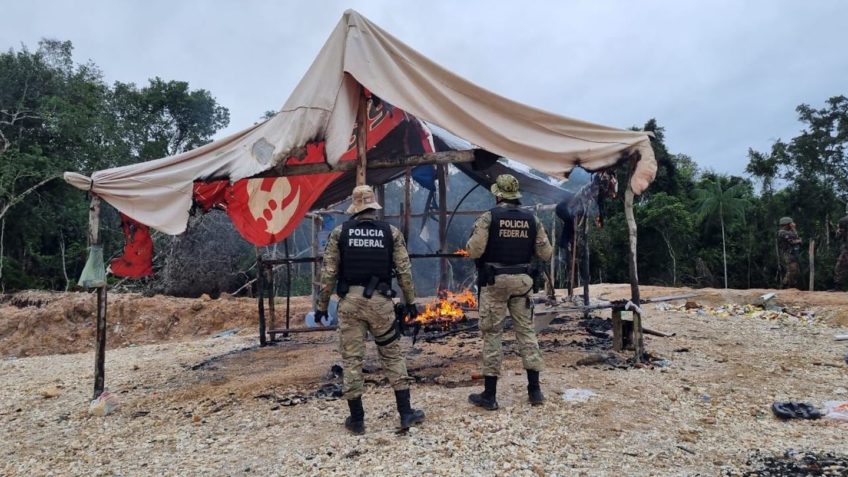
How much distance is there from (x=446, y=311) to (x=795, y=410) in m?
4.78

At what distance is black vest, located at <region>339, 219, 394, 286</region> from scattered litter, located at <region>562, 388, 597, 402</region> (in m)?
1.91

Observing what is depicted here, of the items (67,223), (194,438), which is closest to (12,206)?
(67,223)

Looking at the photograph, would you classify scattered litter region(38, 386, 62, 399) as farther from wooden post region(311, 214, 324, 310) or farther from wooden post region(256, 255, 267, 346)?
wooden post region(311, 214, 324, 310)

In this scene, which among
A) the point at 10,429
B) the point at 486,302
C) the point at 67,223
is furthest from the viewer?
the point at 67,223

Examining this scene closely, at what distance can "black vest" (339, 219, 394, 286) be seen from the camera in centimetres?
402

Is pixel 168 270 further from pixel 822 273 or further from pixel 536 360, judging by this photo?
pixel 822 273

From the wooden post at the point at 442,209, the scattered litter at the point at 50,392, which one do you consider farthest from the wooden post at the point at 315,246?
the scattered litter at the point at 50,392

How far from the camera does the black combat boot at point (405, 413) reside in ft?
12.5

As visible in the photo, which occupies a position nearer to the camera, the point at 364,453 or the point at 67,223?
Answer: the point at 364,453

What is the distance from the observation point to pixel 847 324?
8898 mm

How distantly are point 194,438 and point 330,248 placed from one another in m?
1.91

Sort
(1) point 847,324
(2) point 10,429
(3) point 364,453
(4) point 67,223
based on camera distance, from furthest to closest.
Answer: (4) point 67,223 → (1) point 847,324 → (2) point 10,429 → (3) point 364,453

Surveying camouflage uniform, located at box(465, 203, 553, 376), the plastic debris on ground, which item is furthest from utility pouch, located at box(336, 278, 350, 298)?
the plastic debris on ground

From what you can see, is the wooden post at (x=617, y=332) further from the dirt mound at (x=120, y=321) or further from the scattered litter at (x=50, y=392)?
the dirt mound at (x=120, y=321)
